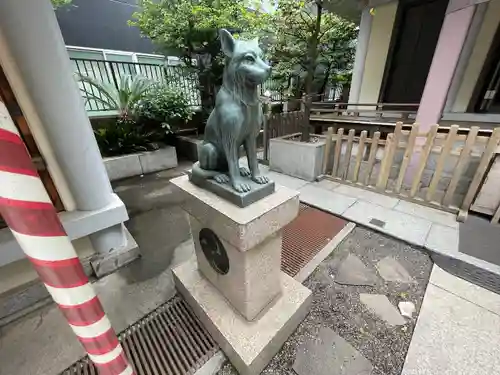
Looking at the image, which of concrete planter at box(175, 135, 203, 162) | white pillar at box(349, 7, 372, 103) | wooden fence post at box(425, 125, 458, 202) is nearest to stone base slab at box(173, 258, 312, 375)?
wooden fence post at box(425, 125, 458, 202)

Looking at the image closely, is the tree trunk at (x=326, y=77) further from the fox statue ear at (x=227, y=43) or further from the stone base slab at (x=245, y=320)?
the stone base slab at (x=245, y=320)

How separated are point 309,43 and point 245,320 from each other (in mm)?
4723

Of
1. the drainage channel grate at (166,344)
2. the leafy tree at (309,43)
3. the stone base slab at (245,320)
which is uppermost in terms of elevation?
the leafy tree at (309,43)

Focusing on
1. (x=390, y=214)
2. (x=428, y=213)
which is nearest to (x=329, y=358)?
(x=390, y=214)

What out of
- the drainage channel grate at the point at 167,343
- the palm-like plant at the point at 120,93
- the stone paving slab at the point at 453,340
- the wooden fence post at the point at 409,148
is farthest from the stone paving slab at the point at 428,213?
the palm-like plant at the point at 120,93

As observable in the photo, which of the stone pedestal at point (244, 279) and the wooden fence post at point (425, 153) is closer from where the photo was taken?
the stone pedestal at point (244, 279)

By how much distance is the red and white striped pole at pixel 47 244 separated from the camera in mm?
664

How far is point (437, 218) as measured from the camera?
3043 millimetres

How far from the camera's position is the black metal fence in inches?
203

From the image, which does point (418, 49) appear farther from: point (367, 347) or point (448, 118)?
point (367, 347)

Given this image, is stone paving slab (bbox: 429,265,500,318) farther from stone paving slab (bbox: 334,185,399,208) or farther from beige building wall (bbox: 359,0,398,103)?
beige building wall (bbox: 359,0,398,103)

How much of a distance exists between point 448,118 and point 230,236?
7.50 m

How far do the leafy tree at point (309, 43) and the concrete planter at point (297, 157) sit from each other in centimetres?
105

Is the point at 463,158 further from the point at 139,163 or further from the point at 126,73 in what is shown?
the point at 126,73
